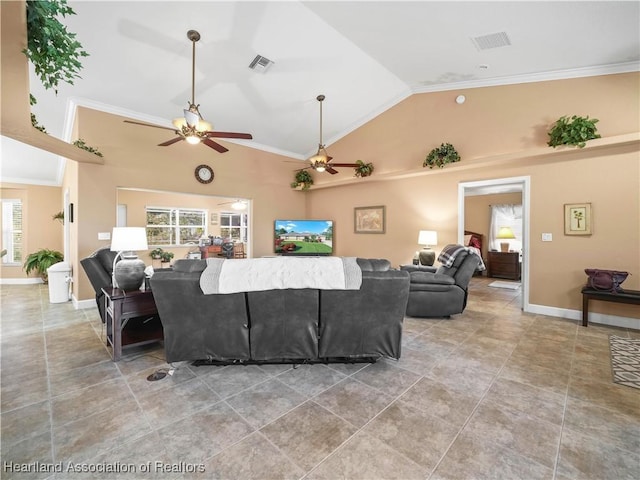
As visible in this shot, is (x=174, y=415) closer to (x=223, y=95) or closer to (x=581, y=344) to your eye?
(x=581, y=344)

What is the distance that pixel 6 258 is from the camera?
6961mm

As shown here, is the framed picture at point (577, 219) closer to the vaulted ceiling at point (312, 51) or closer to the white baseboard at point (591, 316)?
the white baseboard at point (591, 316)

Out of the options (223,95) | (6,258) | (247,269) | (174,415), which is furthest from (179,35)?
(6,258)

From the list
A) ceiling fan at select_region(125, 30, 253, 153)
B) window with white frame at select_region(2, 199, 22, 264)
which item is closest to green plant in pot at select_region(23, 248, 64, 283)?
window with white frame at select_region(2, 199, 22, 264)

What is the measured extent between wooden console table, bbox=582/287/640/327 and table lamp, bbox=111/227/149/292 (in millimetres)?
5697

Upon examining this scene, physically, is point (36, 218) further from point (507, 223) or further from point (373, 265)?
point (507, 223)

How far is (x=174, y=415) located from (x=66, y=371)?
58.0 inches

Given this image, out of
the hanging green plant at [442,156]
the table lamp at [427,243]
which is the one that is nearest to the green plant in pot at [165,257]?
the table lamp at [427,243]

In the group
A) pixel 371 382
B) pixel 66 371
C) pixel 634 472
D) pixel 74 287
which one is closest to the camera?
pixel 634 472

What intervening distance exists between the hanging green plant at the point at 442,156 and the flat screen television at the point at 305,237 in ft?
9.51

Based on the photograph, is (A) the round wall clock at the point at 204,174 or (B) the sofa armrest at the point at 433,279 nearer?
(B) the sofa armrest at the point at 433,279

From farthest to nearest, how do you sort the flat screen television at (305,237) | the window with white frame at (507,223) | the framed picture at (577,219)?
1. the window with white frame at (507,223)
2. the flat screen television at (305,237)
3. the framed picture at (577,219)

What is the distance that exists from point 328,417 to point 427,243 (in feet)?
13.8

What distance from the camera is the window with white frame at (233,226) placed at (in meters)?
9.99
